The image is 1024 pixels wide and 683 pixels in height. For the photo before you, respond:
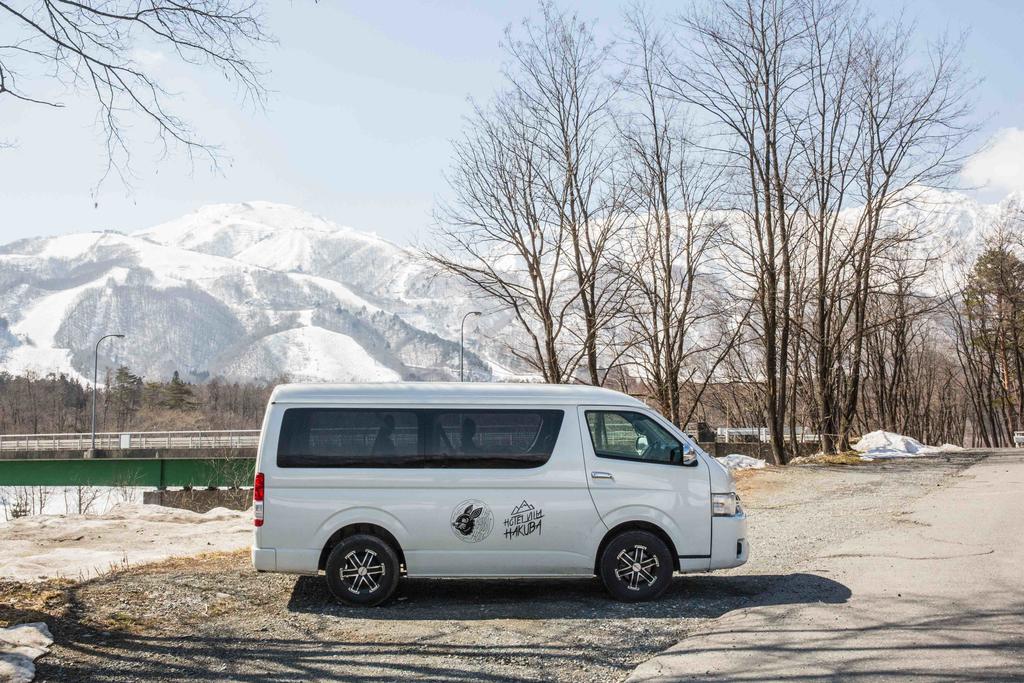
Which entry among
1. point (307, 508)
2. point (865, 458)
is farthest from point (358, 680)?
point (865, 458)

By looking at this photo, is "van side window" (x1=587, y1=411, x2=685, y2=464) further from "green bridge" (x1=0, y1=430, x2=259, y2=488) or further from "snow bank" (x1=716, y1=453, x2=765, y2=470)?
"green bridge" (x1=0, y1=430, x2=259, y2=488)

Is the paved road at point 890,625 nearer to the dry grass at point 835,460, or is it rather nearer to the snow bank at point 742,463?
the snow bank at point 742,463

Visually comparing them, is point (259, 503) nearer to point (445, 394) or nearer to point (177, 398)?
point (445, 394)

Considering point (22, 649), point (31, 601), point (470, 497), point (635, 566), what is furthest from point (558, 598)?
point (31, 601)

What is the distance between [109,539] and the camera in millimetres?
18875

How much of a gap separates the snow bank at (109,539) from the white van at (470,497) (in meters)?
4.66

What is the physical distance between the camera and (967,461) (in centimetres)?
2934

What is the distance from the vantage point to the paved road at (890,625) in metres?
6.79

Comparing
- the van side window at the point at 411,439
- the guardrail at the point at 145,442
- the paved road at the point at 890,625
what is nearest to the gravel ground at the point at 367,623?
the paved road at the point at 890,625

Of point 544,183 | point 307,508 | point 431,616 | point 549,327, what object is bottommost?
point 431,616

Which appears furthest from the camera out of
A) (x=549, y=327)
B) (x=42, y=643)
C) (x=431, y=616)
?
(x=549, y=327)

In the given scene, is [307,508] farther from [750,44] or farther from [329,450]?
[750,44]

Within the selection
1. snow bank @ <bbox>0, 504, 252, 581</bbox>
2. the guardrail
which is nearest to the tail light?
snow bank @ <bbox>0, 504, 252, 581</bbox>

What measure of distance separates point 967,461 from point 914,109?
461 inches
